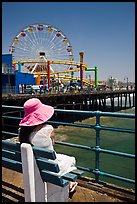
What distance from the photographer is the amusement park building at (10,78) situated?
74.3 ft

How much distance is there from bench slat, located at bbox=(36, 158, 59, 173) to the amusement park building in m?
19.8

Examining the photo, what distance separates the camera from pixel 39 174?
2043mm

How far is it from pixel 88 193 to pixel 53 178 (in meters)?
0.76

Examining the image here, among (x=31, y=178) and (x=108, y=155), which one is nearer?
(x=31, y=178)

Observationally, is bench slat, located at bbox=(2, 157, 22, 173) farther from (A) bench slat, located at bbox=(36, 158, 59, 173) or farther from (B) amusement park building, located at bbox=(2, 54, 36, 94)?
(B) amusement park building, located at bbox=(2, 54, 36, 94)

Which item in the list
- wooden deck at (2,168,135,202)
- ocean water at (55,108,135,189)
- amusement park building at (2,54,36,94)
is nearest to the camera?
wooden deck at (2,168,135,202)

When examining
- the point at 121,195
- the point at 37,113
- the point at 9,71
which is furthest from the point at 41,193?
the point at 9,71

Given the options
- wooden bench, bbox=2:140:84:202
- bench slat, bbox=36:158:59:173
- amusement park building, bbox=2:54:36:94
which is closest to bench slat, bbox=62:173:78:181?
wooden bench, bbox=2:140:84:202

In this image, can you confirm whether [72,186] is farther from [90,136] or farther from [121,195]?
[90,136]

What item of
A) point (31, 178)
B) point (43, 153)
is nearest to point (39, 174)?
point (31, 178)

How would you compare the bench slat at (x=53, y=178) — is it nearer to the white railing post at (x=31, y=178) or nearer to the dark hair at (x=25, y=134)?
the white railing post at (x=31, y=178)

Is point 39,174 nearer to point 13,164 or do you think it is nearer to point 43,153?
point 43,153

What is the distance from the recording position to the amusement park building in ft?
74.3

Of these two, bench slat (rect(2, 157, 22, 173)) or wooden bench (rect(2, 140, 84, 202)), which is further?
bench slat (rect(2, 157, 22, 173))
